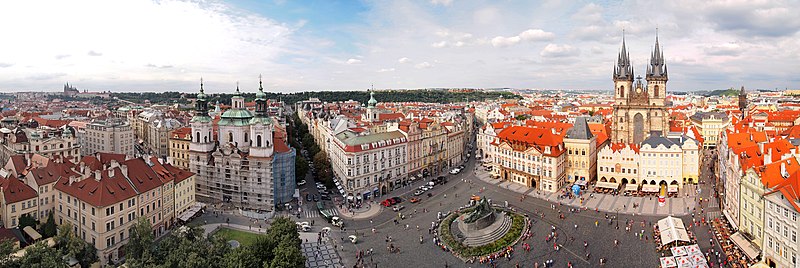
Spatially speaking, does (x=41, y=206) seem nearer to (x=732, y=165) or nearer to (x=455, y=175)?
(x=455, y=175)

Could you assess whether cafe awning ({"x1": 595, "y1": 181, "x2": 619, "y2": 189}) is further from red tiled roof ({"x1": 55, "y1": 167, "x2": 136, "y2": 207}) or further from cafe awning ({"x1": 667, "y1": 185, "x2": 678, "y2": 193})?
red tiled roof ({"x1": 55, "y1": 167, "x2": 136, "y2": 207})

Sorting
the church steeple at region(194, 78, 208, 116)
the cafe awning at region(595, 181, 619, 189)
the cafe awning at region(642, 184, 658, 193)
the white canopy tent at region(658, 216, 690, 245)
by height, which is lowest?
the white canopy tent at region(658, 216, 690, 245)

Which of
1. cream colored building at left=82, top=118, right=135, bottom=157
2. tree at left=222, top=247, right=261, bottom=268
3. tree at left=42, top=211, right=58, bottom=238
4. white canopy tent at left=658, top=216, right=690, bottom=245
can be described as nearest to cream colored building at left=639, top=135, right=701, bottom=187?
white canopy tent at left=658, top=216, right=690, bottom=245

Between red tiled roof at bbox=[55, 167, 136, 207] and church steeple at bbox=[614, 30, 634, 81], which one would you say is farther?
church steeple at bbox=[614, 30, 634, 81]

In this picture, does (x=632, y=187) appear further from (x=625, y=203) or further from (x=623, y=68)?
(x=623, y=68)

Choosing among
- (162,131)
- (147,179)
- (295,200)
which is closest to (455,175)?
(295,200)

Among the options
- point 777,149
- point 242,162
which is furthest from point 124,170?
point 777,149
